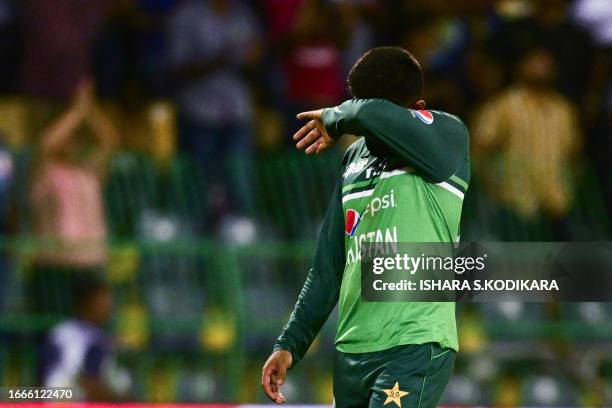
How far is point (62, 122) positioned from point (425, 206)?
18.7ft

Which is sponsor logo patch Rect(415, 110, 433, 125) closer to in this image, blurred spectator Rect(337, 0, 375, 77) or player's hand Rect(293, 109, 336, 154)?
player's hand Rect(293, 109, 336, 154)

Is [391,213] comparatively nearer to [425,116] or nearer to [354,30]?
[425,116]

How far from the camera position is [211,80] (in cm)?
997

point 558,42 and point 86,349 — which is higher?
point 558,42

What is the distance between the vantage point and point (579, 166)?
396 inches

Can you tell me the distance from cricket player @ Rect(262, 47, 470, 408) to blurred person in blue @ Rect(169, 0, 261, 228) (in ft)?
17.7

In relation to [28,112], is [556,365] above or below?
below

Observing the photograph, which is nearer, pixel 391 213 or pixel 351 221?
pixel 391 213

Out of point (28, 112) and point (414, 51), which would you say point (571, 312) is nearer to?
point (414, 51)

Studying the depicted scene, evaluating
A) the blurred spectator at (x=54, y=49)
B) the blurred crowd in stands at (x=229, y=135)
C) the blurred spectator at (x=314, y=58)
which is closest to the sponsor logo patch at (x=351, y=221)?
the blurred crowd in stands at (x=229, y=135)

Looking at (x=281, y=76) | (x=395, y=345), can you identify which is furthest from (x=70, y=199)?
(x=395, y=345)

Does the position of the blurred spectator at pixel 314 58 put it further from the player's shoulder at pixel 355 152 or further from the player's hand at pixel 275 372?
the player's hand at pixel 275 372

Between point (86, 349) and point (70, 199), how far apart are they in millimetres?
1163

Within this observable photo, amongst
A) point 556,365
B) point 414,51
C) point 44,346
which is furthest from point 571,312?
point 44,346
